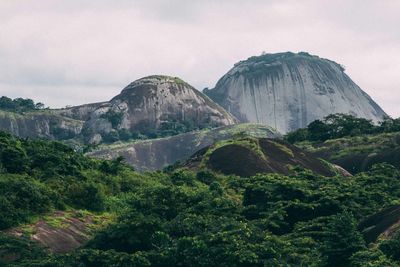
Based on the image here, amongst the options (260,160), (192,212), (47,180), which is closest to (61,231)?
(47,180)

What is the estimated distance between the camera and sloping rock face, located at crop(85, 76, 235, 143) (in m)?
177

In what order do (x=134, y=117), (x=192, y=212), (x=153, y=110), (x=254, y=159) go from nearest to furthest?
(x=192, y=212) → (x=254, y=159) → (x=134, y=117) → (x=153, y=110)

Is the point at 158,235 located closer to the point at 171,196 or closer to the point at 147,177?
the point at 171,196

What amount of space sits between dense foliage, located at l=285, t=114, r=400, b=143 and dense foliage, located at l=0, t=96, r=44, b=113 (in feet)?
267

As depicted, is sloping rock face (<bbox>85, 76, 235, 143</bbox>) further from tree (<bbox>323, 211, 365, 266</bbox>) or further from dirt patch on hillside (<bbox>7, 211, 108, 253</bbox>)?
tree (<bbox>323, 211, 365, 266</bbox>)

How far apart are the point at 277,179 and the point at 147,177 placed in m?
13.6

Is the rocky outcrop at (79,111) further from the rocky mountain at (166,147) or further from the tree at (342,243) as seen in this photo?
the tree at (342,243)

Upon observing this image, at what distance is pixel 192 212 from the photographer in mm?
52125

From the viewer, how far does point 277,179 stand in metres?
64.3

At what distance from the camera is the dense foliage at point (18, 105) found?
593ft

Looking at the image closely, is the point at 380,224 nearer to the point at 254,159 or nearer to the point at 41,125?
the point at 254,159

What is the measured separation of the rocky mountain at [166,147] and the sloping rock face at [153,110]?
15.5 m

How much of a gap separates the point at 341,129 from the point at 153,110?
234 ft

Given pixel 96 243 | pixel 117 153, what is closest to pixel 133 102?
pixel 117 153
